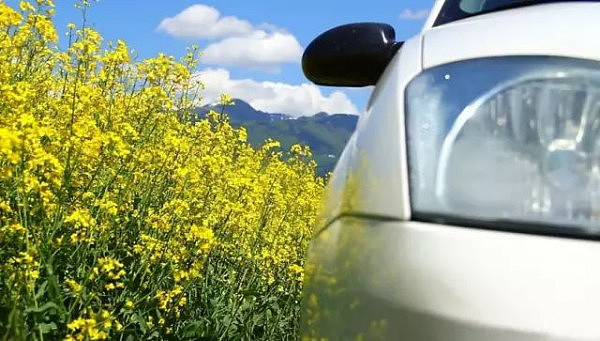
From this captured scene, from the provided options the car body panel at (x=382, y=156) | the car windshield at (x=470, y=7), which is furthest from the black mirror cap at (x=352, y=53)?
the car body panel at (x=382, y=156)

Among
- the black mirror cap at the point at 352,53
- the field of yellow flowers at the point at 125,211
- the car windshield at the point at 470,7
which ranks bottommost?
the field of yellow flowers at the point at 125,211

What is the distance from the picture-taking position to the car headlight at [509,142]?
1.34 metres

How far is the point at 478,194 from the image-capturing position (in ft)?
4.50

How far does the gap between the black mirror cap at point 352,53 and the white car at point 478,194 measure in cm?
43

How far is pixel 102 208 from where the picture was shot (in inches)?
129

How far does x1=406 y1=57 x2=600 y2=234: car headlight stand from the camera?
1344 mm

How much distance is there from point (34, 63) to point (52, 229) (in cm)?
175

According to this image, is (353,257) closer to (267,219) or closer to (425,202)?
(425,202)

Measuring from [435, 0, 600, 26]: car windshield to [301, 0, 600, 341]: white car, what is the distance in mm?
243

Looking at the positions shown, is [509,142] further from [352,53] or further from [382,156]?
[352,53]

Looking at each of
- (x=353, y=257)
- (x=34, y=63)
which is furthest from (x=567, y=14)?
(x=34, y=63)

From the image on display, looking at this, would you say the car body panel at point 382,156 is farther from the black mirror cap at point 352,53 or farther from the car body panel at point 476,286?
the black mirror cap at point 352,53

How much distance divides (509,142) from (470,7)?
84 cm

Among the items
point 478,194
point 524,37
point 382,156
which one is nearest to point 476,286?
point 478,194
